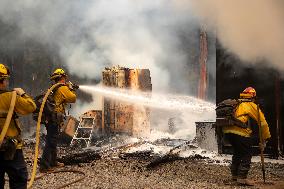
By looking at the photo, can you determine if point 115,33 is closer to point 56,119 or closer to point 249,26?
point 249,26

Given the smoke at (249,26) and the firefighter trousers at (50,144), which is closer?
the firefighter trousers at (50,144)

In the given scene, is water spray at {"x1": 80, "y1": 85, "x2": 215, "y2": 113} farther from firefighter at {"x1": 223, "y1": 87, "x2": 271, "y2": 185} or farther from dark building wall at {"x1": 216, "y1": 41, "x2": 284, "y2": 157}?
firefighter at {"x1": 223, "y1": 87, "x2": 271, "y2": 185}

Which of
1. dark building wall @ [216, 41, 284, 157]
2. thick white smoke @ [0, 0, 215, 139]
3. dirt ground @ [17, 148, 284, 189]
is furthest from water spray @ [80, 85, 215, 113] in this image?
dirt ground @ [17, 148, 284, 189]

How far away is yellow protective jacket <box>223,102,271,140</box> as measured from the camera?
232 inches

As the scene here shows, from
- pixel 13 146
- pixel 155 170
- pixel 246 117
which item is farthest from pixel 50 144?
pixel 246 117

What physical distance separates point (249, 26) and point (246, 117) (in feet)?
10.2

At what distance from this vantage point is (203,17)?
9.00 metres

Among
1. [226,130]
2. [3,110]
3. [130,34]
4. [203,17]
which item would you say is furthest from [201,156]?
[130,34]

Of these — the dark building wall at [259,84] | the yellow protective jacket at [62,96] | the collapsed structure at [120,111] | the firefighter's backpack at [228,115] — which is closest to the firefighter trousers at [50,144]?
the yellow protective jacket at [62,96]

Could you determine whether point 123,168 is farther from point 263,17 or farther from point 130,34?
point 130,34

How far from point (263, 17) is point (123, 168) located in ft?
14.9

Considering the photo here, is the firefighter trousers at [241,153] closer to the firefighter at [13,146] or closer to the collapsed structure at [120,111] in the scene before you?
the firefighter at [13,146]

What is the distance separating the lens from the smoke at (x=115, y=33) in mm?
16438

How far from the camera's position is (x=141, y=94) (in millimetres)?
13578
